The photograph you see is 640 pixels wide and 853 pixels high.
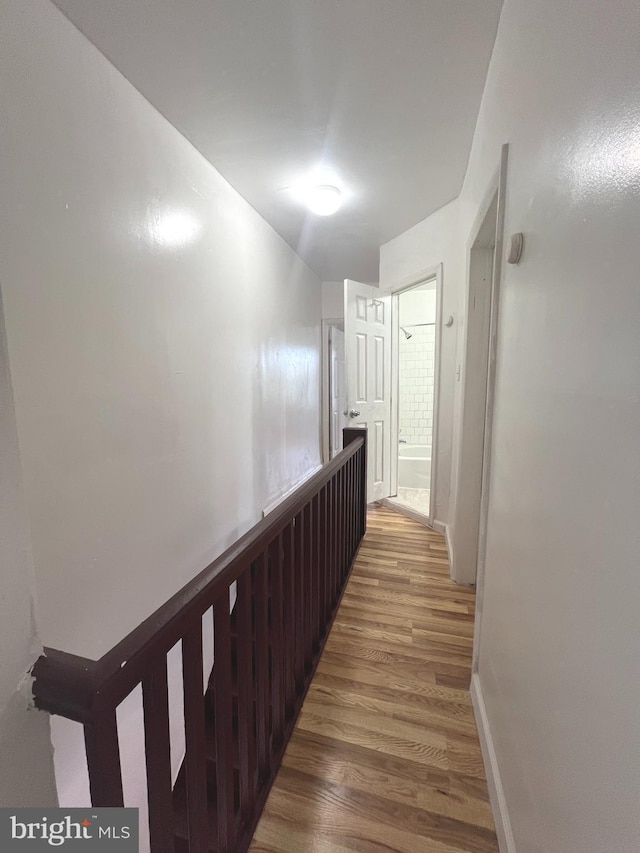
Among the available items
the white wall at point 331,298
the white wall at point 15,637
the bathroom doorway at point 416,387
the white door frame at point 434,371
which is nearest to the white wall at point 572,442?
the white wall at point 15,637

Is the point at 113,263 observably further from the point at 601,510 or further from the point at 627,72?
the point at 601,510

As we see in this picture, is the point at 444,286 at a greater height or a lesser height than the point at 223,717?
greater

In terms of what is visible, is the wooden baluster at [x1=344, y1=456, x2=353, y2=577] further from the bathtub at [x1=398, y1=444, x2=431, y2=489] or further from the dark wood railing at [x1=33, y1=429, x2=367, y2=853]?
the bathtub at [x1=398, y1=444, x2=431, y2=489]

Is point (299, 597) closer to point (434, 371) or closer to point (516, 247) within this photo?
point (516, 247)

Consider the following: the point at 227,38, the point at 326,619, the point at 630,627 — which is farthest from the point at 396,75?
the point at 326,619

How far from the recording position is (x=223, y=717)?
92cm

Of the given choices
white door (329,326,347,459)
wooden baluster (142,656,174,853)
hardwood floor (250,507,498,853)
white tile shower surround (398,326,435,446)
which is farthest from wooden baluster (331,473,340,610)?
white tile shower surround (398,326,435,446)

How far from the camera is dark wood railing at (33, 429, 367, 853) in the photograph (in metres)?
0.54

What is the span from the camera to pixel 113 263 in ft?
4.75

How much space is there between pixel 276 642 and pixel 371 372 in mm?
2563

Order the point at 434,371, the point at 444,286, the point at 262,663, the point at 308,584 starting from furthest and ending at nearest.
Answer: the point at 434,371
the point at 444,286
the point at 308,584
the point at 262,663

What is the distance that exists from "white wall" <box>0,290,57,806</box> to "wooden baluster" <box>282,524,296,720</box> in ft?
2.69

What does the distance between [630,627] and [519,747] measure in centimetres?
69

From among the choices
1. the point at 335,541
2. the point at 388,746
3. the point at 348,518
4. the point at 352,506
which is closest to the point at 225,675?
the point at 388,746
